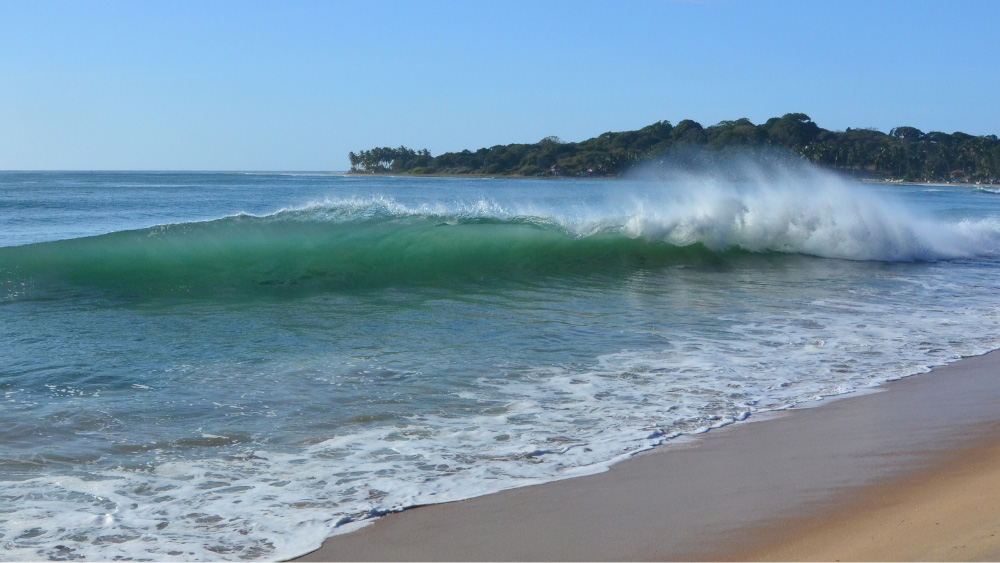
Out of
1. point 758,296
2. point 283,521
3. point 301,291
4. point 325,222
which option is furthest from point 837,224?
point 283,521

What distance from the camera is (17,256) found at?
12.1m

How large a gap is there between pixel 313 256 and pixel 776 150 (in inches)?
3614

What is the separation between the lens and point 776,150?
96812 millimetres

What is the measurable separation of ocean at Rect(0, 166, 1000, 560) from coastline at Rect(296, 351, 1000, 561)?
0.26 m

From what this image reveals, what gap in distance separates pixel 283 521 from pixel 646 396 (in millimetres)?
2973

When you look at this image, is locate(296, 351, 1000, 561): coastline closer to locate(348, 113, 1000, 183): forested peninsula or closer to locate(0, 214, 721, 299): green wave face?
locate(0, 214, 721, 299): green wave face

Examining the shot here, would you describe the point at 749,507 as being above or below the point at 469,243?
below

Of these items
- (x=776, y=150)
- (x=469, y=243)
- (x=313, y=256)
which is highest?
(x=776, y=150)

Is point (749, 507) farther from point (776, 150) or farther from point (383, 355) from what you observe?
point (776, 150)

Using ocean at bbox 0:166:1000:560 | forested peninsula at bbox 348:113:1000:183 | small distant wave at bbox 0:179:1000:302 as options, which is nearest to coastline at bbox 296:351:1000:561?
ocean at bbox 0:166:1000:560

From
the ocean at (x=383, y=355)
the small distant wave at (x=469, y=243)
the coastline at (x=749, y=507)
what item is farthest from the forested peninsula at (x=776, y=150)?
the coastline at (x=749, y=507)

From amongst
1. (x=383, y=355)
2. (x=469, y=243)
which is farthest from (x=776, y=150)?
(x=383, y=355)

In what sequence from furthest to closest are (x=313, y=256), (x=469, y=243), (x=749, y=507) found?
(x=469, y=243)
(x=313, y=256)
(x=749, y=507)

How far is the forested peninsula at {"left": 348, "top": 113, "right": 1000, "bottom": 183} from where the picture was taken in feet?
325
